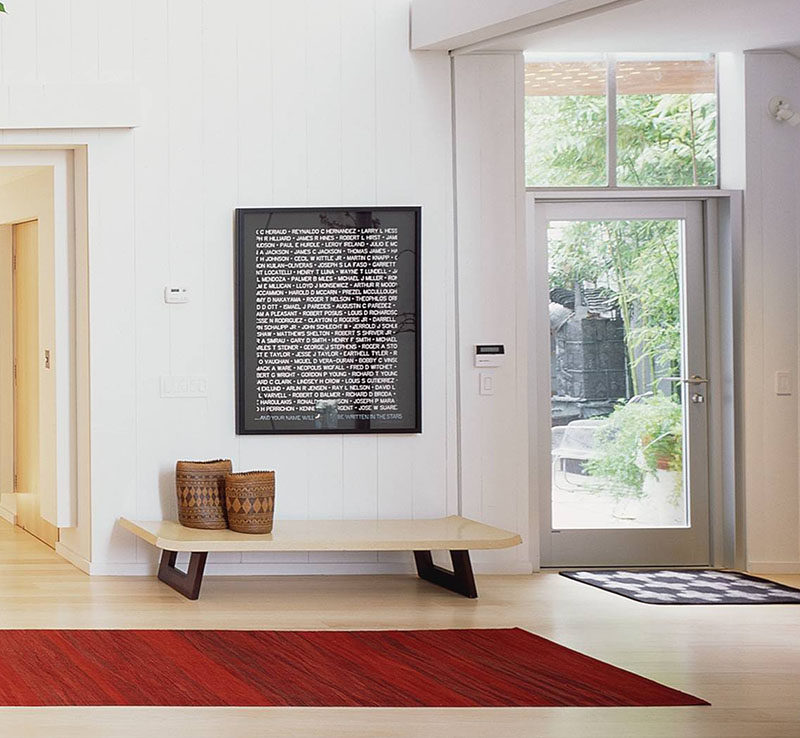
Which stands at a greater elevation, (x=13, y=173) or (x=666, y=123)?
(x=666, y=123)

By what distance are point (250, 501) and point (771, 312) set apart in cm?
285

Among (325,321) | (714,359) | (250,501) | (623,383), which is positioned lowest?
(250,501)

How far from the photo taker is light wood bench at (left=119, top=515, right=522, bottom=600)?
16.7 feet

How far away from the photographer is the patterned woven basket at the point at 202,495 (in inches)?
211

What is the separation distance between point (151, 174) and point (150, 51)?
2.00 feet

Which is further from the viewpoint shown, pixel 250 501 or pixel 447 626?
pixel 250 501

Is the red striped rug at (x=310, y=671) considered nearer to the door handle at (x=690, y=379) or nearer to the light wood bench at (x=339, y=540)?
the light wood bench at (x=339, y=540)

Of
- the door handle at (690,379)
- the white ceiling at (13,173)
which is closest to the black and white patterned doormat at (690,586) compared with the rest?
the door handle at (690,379)

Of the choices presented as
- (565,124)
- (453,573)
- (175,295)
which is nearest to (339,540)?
(453,573)

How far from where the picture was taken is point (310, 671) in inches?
157

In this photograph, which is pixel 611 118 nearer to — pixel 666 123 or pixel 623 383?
pixel 666 123

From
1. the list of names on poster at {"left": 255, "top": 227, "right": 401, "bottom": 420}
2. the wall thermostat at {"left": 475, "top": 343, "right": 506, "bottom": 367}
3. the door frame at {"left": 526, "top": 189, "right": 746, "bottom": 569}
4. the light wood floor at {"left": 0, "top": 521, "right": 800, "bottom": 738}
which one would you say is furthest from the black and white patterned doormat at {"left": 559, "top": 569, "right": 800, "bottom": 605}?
the list of names on poster at {"left": 255, "top": 227, "right": 401, "bottom": 420}

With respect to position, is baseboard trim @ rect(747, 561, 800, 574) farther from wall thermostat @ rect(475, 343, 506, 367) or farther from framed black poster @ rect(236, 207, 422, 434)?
framed black poster @ rect(236, 207, 422, 434)

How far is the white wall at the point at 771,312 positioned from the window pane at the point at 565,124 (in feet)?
2.62
